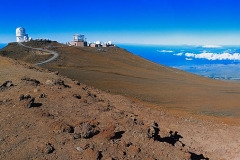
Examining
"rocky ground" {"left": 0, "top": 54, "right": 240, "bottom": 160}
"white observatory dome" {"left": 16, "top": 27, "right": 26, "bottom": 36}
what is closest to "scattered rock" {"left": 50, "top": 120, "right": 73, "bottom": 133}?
"rocky ground" {"left": 0, "top": 54, "right": 240, "bottom": 160}

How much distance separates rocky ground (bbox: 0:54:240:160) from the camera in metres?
7.52

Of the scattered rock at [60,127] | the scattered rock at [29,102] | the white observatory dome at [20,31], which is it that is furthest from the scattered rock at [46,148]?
the white observatory dome at [20,31]

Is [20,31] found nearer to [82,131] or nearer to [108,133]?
[82,131]

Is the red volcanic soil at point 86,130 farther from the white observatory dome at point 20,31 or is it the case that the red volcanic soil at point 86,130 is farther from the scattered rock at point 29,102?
the white observatory dome at point 20,31

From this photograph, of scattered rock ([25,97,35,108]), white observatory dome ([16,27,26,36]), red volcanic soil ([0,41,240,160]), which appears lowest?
red volcanic soil ([0,41,240,160])

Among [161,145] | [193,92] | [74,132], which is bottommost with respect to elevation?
[193,92]

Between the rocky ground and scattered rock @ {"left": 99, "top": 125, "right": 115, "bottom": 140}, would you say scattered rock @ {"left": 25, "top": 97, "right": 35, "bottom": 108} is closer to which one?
the rocky ground

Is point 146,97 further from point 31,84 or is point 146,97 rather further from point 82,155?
point 82,155

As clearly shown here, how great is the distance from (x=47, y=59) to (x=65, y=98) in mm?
Result: 31235

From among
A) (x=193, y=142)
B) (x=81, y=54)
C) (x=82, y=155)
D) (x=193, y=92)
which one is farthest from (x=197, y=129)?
(x=81, y=54)

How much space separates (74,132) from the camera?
832 cm

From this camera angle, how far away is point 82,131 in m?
8.26

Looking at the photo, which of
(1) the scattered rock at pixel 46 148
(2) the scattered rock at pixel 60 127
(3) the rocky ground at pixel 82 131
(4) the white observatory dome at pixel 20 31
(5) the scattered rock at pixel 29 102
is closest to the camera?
(1) the scattered rock at pixel 46 148

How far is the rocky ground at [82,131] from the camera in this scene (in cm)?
752
